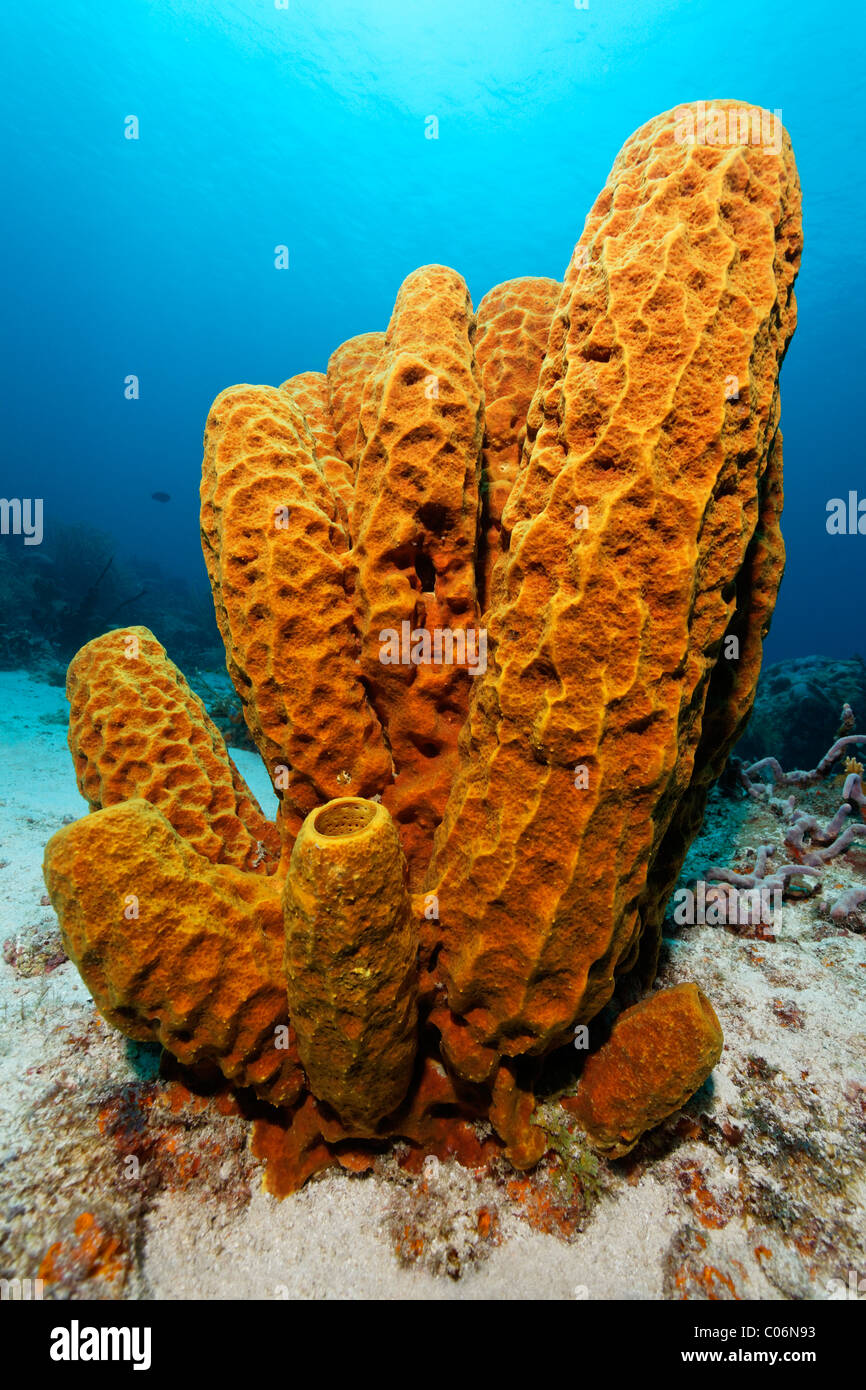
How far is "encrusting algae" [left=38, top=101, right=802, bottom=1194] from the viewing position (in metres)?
1.93

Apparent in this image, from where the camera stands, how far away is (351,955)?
1.93 metres

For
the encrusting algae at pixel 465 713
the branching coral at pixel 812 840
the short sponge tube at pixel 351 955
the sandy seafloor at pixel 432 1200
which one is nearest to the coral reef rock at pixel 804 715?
the branching coral at pixel 812 840

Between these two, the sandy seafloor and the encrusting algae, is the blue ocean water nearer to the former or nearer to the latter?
the encrusting algae

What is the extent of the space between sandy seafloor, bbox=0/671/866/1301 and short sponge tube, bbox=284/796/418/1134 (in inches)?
28.0

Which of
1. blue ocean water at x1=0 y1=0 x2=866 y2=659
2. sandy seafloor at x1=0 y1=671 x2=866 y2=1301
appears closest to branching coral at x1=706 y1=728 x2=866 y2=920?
sandy seafloor at x1=0 y1=671 x2=866 y2=1301

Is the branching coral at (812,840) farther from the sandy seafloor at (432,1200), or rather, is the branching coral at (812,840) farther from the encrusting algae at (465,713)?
the encrusting algae at (465,713)

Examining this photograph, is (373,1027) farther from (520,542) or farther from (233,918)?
(520,542)

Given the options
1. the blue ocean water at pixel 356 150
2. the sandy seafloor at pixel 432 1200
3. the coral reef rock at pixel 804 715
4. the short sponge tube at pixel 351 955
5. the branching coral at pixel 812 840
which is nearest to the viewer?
the short sponge tube at pixel 351 955

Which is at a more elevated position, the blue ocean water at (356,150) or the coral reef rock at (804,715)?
the blue ocean water at (356,150)

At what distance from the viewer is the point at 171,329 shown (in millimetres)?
93000

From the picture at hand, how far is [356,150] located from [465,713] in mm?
64481

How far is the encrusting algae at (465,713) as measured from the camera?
6.34ft

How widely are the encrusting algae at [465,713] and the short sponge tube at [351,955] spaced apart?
0.04 ft
